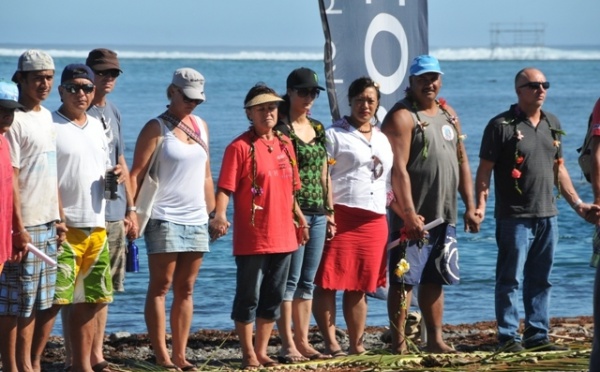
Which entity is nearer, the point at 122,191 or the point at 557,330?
the point at 122,191

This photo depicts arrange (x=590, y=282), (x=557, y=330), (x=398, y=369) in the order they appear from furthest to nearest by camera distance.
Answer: (x=590, y=282)
(x=557, y=330)
(x=398, y=369)

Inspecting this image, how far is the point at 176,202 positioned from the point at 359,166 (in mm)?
1206

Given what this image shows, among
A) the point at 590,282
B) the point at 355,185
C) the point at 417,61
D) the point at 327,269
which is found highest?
the point at 417,61

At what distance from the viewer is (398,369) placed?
7.61 metres

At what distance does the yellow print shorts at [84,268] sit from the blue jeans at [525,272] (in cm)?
259

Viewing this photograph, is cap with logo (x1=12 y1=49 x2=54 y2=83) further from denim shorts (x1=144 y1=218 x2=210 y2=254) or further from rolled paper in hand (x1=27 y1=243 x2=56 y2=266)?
denim shorts (x1=144 y1=218 x2=210 y2=254)

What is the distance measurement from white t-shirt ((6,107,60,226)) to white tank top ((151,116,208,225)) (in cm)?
83

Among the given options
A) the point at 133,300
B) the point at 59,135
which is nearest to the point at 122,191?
the point at 59,135

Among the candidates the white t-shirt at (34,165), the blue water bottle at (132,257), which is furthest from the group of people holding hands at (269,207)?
the blue water bottle at (132,257)

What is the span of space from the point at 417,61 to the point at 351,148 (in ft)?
2.29

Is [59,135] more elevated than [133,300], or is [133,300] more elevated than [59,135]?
[59,135]

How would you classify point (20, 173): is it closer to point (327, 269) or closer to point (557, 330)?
point (327, 269)

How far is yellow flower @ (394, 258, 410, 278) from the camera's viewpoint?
8352 mm

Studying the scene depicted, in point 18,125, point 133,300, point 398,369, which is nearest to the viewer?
point 18,125
